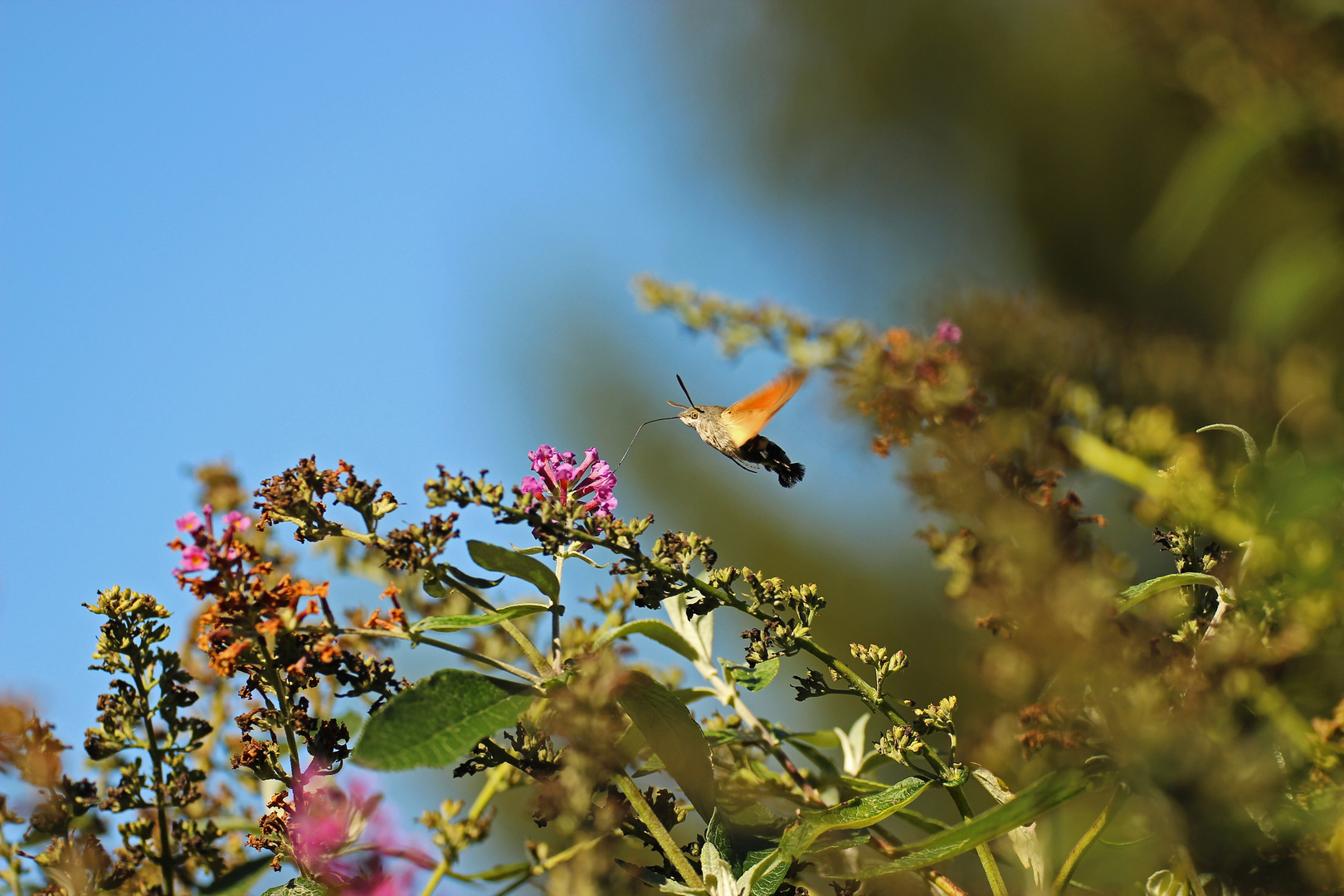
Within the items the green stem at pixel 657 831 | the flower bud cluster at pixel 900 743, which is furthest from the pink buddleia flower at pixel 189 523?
the flower bud cluster at pixel 900 743

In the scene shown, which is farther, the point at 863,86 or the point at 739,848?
the point at 863,86

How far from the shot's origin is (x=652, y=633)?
78 cm

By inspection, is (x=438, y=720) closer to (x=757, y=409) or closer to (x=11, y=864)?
(x=11, y=864)

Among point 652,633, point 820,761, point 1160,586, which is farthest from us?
point 820,761

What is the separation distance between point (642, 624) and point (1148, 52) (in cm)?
61

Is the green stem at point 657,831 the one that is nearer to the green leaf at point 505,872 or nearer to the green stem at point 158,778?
the green leaf at point 505,872

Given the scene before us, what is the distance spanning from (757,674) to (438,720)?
11.5 inches

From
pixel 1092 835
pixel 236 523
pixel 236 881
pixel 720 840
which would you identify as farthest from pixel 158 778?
pixel 1092 835

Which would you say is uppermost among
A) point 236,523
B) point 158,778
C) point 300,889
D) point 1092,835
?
point 236,523

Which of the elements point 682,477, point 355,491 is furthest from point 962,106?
point 355,491

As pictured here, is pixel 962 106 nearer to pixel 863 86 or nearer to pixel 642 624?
pixel 863 86

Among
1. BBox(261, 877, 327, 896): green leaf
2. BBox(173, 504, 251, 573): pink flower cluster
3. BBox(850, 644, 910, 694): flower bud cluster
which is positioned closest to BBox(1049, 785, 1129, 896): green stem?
BBox(850, 644, 910, 694): flower bud cluster

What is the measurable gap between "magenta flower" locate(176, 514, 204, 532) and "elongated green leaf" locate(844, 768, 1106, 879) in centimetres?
53

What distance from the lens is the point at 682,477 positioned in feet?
18.1
